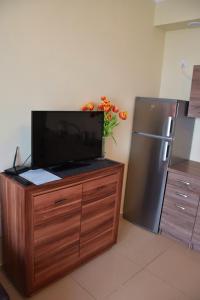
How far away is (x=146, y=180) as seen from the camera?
2869mm

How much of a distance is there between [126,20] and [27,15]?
119cm

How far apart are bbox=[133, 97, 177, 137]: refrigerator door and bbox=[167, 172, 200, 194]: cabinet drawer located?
1.55ft

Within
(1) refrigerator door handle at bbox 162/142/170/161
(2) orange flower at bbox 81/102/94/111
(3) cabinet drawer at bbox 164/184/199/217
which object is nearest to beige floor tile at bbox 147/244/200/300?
(3) cabinet drawer at bbox 164/184/199/217

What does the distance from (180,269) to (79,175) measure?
4.53 ft

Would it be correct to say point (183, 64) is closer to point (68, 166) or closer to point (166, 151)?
point (166, 151)

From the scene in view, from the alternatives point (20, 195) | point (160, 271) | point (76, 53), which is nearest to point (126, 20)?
point (76, 53)

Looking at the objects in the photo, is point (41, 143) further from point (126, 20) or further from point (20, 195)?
point (126, 20)

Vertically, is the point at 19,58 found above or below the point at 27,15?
below

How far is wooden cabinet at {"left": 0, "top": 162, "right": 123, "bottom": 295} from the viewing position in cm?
171

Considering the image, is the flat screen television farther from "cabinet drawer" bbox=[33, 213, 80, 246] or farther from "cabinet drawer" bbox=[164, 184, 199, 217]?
"cabinet drawer" bbox=[164, 184, 199, 217]

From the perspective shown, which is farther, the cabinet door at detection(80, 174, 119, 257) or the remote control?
the cabinet door at detection(80, 174, 119, 257)

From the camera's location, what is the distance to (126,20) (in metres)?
2.57

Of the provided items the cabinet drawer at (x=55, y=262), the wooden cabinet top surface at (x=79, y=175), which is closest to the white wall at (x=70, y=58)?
the wooden cabinet top surface at (x=79, y=175)

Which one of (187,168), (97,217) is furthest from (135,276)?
(187,168)
